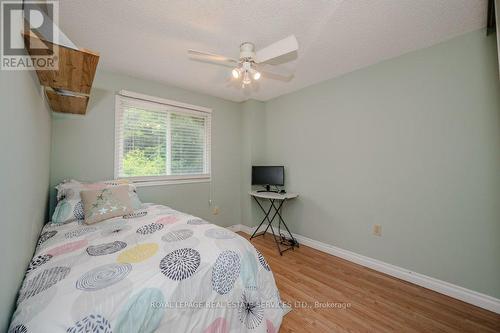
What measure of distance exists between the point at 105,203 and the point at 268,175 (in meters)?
2.15

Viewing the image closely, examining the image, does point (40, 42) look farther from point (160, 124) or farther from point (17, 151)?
point (160, 124)

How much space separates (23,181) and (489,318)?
128 inches

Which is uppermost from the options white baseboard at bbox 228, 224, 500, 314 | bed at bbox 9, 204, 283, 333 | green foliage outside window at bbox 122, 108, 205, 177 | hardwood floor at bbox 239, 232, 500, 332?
green foliage outside window at bbox 122, 108, 205, 177

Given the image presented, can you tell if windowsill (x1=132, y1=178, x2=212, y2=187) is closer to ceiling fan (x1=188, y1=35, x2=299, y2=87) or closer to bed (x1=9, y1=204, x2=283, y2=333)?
bed (x1=9, y1=204, x2=283, y2=333)

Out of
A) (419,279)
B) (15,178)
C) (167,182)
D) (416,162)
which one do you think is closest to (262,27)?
(15,178)

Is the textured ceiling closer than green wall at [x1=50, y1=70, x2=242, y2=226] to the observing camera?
Yes

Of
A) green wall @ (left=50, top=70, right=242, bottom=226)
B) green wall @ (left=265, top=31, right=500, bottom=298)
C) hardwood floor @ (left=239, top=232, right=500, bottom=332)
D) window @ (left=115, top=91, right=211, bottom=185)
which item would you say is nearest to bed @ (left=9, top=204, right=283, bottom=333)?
hardwood floor @ (left=239, top=232, right=500, bottom=332)

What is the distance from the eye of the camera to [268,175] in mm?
3270

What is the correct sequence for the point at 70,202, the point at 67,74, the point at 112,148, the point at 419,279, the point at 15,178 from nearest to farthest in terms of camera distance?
the point at 15,178
the point at 67,74
the point at 70,202
the point at 419,279
the point at 112,148

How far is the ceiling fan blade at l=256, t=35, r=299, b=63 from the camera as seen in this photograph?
148 cm

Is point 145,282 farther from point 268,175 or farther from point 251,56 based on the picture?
point 268,175

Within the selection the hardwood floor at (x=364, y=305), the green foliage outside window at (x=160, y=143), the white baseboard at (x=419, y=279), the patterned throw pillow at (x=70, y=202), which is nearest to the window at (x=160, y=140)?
the green foliage outside window at (x=160, y=143)

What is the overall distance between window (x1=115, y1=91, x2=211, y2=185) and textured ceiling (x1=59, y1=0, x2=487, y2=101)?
1.83 feet

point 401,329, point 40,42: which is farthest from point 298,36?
point 401,329
